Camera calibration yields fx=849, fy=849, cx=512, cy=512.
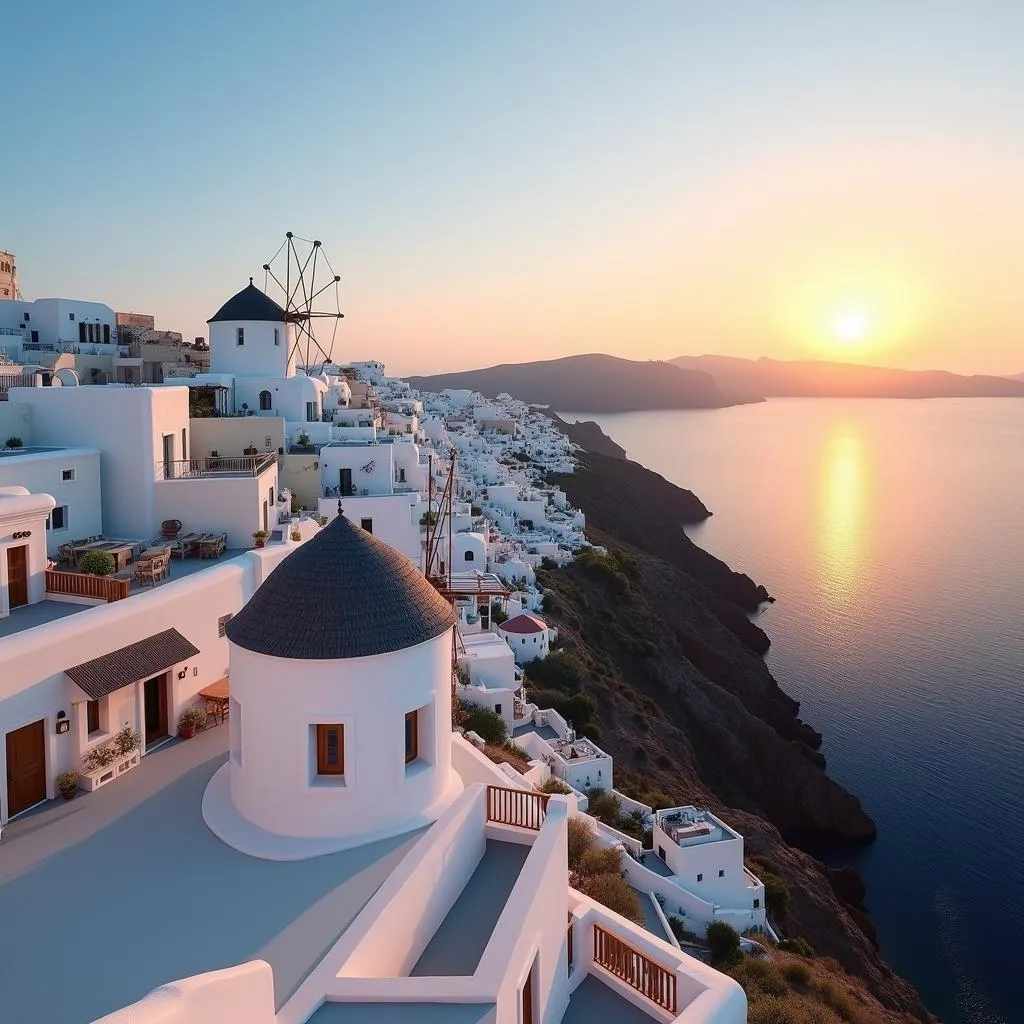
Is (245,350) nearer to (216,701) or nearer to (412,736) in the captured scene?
(216,701)

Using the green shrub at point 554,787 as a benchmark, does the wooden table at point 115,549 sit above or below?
above

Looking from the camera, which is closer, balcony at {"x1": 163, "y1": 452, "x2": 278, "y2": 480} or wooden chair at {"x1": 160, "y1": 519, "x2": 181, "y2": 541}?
wooden chair at {"x1": 160, "y1": 519, "x2": 181, "y2": 541}

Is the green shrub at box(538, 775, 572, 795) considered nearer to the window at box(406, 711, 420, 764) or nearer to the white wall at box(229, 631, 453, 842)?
the window at box(406, 711, 420, 764)

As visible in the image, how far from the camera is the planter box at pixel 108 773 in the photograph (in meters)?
10.5

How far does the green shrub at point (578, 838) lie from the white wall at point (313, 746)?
819 cm

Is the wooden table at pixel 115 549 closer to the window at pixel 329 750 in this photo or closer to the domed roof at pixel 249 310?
the window at pixel 329 750

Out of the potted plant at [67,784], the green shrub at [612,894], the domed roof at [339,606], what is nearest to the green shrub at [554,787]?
the green shrub at [612,894]

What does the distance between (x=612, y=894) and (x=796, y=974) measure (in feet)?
24.5

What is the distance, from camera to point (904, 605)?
55469 millimetres

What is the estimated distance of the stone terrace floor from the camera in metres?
7.29

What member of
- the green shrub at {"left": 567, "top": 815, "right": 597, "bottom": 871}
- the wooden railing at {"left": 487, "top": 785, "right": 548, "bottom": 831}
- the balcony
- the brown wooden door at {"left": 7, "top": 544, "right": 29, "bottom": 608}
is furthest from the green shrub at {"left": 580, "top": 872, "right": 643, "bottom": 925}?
the brown wooden door at {"left": 7, "top": 544, "right": 29, "bottom": 608}

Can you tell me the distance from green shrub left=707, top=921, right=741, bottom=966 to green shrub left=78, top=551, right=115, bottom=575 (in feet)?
53.6

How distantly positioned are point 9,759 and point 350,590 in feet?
14.4

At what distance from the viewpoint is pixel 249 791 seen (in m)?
9.98
